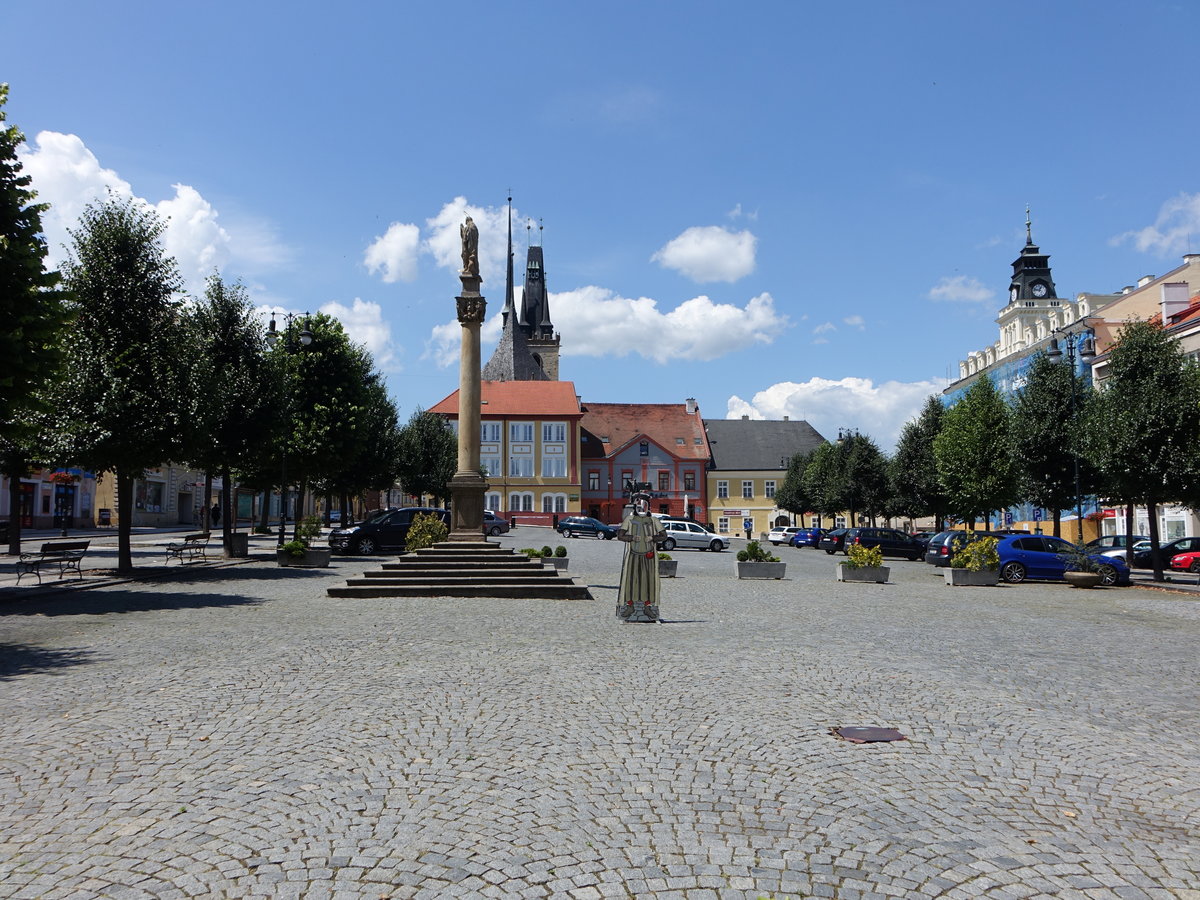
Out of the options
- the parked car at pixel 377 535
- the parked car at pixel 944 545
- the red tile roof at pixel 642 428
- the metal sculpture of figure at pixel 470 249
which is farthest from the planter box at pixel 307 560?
the red tile roof at pixel 642 428

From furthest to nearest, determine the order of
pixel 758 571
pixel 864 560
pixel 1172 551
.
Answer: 1. pixel 1172 551
2. pixel 758 571
3. pixel 864 560

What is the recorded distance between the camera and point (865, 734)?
696cm

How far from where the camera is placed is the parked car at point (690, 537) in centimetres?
4934

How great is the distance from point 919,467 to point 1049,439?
17.1 m

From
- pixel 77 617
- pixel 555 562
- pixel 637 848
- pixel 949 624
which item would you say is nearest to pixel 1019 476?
pixel 555 562

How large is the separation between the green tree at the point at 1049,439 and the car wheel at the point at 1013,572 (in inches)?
326

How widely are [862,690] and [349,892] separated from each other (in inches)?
235

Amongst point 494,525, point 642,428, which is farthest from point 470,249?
point 642,428

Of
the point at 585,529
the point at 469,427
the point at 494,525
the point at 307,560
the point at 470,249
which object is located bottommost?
the point at 307,560

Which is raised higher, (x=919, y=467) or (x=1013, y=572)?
(x=919, y=467)

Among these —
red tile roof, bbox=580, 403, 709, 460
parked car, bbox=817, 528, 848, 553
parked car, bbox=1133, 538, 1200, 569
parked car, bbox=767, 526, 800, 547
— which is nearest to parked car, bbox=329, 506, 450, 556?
parked car, bbox=817, 528, 848, 553

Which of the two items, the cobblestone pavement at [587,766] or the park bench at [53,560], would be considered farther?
the park bench at [53,560]

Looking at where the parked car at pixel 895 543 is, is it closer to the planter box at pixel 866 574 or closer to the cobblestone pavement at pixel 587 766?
the planter box at pixel 866 574

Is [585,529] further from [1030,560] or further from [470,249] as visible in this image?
[470,249]
